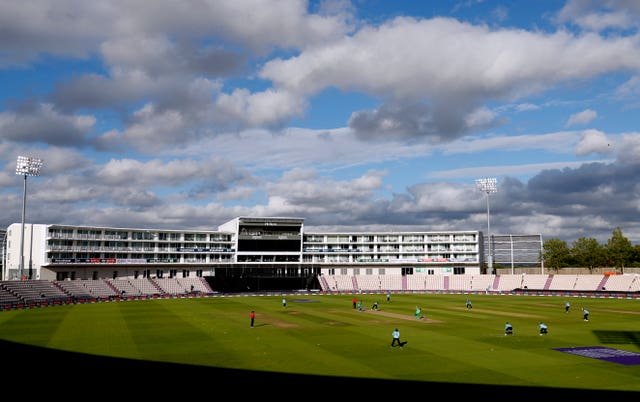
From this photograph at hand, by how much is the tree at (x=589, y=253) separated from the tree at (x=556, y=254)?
2305mm

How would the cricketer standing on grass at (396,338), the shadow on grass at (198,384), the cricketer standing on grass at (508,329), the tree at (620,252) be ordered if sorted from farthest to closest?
1. the tree at (620,252)
2. the cricketer standing on grass at (508,329)
3. the cricketer standing on grass at (396,338)
4. the shadow on grass at (198,384)

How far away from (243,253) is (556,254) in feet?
279

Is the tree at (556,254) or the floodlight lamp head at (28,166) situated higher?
the floodlight lamp head at (28,166)

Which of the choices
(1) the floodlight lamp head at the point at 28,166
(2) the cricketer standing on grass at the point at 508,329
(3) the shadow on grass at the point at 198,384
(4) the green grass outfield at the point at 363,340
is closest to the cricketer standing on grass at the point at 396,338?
(4) the green grass outfield at the point at 363,340

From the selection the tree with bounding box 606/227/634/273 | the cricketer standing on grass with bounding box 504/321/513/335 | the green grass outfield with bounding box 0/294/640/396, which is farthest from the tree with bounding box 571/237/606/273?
the cricketer standing on grass with bounding box 504/321/513/335

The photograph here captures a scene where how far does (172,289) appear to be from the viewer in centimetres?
11700

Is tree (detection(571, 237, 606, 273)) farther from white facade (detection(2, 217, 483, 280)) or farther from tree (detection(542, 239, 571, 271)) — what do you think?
white facade (detection(2, 217, 483, 280))

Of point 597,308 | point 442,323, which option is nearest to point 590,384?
point 442,323

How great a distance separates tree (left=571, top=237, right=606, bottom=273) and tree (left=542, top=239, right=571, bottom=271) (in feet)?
7.56

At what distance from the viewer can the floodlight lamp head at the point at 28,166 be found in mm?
92875

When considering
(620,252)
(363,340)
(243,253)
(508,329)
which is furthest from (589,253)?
(363,340)

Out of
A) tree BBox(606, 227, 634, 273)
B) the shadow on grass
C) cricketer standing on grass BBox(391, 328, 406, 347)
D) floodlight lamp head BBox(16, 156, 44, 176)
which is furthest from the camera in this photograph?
tree BBox(606, 227, 634, 273)

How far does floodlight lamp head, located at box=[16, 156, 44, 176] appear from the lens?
92875 millimetres

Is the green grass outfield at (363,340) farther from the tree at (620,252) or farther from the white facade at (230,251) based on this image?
the tree at (620,252)
